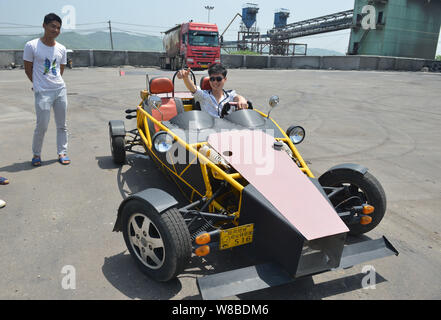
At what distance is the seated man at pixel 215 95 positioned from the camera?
14.3 feet

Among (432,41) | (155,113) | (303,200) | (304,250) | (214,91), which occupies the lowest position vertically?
(304,250)

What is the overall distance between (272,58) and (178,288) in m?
29.7

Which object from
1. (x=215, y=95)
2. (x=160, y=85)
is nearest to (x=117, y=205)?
(x=215, y=95)

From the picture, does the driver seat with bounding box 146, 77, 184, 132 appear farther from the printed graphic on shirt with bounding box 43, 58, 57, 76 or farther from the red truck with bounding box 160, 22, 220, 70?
the red truck with bounding box 160, 22, 220, 70

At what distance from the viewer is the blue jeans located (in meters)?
4.76

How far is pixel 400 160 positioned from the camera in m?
5.84

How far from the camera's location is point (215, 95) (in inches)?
179

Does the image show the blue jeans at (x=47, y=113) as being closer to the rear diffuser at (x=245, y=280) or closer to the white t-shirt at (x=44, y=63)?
the white t-shirt at (x=44, y=63)

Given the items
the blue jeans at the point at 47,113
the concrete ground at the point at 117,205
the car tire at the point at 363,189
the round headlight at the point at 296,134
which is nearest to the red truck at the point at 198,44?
the concrete ground at the point at 117,205

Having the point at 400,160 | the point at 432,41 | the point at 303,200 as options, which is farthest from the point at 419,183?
the point at 432,41

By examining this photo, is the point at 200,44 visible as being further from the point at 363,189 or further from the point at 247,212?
the point at 247,212

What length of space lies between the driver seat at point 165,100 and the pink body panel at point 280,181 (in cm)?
162

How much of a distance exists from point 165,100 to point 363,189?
3.12 meters
